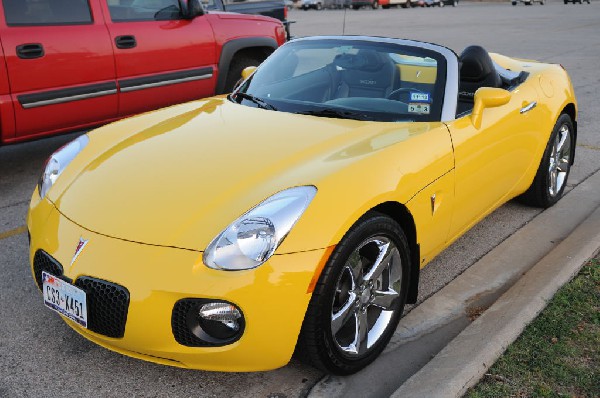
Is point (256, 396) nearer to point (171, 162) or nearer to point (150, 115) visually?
point (171, 162)

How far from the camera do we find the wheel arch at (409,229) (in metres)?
3.04

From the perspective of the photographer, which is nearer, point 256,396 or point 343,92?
point 256,396

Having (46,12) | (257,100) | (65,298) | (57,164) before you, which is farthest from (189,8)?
(65,298)

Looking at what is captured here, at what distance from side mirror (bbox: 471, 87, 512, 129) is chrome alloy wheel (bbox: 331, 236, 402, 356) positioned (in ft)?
3.68

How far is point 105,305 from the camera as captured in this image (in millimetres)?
2619

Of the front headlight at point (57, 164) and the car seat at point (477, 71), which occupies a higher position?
the car seat at point (477, 71)

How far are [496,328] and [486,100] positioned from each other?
52.1 inches

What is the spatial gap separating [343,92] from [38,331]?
2105 millimetres

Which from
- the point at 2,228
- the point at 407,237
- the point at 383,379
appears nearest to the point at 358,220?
the point at 407,237

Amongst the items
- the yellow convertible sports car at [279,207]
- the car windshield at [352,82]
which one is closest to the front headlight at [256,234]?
the yellow convertible sports car at [279,207]

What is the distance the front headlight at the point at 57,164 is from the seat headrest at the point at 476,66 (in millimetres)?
2489

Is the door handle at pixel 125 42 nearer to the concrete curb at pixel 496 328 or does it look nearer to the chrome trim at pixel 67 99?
the chrome trim at pixel 67 99

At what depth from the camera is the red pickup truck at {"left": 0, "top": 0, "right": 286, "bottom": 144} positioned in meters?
5.48

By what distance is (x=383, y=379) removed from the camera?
9.62 feet
